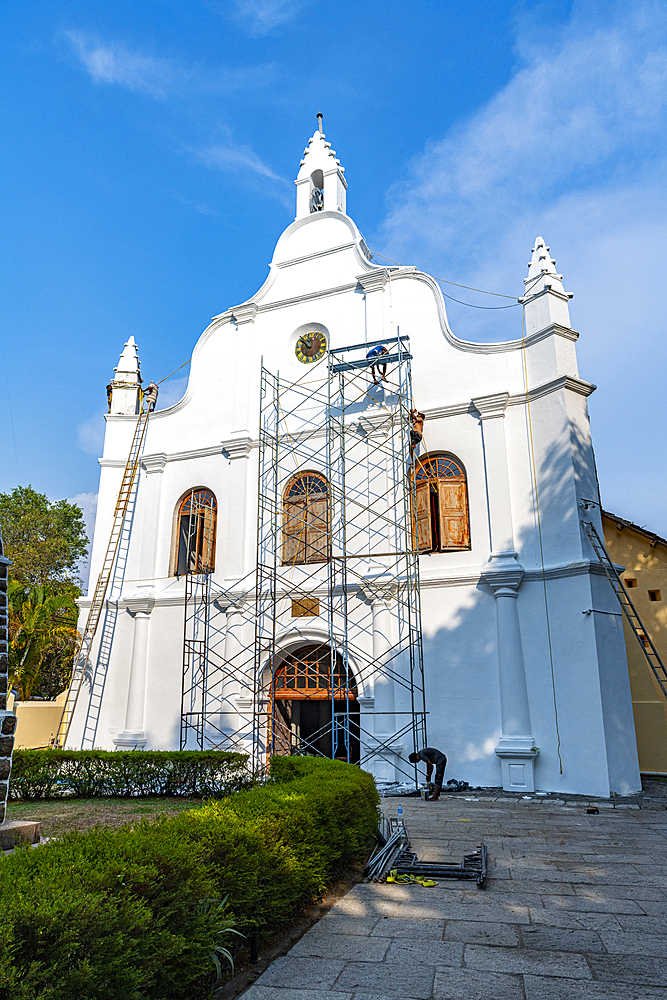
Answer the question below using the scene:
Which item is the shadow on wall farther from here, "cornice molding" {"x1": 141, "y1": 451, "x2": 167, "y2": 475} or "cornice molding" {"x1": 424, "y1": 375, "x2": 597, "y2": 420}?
"cornice molding" {"x1": 141, "y1": 451, "x2": 167, "y2": 475}

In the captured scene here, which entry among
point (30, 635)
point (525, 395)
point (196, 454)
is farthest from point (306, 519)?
point (30, 635)

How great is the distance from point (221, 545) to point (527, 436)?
24.7ft

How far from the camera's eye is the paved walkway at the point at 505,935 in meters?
3.83

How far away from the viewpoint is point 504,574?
501 inches

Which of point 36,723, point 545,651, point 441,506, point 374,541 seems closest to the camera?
point 545,651

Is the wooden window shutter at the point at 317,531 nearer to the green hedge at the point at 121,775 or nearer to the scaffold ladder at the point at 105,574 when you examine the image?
the green hedge at the point at 121,775

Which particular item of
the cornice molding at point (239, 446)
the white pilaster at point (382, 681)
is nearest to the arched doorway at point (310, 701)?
the white pilaster at point (382, 681)

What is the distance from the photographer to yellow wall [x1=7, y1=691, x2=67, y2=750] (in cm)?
1736

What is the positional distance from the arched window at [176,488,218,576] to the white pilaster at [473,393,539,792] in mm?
6762

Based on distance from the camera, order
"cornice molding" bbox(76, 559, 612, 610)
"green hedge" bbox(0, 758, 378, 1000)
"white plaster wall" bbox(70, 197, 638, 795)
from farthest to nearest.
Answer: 1. "cornice molding" bbox(76, 559, 612, 610)
2. "white plaster wall" bbox(70, 197, 638, 795)
3. "green hedge" bbox(0, 758, 378, 1000)

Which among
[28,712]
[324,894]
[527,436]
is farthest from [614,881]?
[28,712]

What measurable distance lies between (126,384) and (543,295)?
445 inches

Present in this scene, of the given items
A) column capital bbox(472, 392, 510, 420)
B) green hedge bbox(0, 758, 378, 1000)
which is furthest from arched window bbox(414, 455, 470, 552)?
green hedge bbox(0, 758, 378, 1000)

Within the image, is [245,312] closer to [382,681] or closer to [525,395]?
[525,395]
